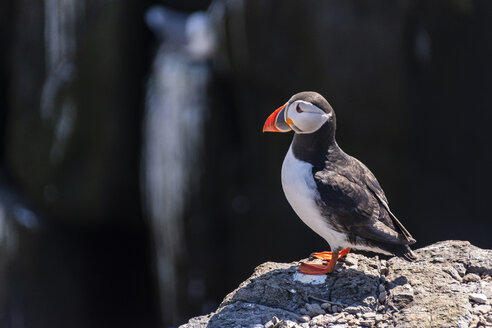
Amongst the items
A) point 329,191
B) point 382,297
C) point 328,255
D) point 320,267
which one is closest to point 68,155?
point 328,255

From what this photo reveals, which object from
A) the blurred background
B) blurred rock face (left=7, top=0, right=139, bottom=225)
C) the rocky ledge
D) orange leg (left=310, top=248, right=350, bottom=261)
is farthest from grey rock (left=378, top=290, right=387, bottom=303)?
blurred rock face (left=7, top=0, right=139, bottom=225)

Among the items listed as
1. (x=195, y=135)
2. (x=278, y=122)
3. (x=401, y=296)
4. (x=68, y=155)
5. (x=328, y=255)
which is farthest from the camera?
(x=68, y=155)

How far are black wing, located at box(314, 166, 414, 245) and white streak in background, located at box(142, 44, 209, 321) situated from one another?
14.5 feet

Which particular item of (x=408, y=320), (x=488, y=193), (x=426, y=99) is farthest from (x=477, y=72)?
(x=408, y=320)

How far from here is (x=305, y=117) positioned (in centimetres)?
311

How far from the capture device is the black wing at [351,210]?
9.97 ft

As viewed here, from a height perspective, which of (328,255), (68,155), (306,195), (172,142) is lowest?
(68,155)

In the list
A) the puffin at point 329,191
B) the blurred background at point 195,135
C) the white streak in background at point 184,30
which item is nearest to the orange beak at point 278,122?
the puffin at point 329,191

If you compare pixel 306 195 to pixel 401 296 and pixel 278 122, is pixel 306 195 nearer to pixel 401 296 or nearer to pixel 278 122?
pixel 278 122

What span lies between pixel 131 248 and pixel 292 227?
2.44 meters

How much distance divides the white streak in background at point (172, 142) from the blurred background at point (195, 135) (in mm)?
15

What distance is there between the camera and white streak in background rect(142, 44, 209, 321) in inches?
292

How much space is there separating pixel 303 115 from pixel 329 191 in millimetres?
339

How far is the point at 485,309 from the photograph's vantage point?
2932mm
